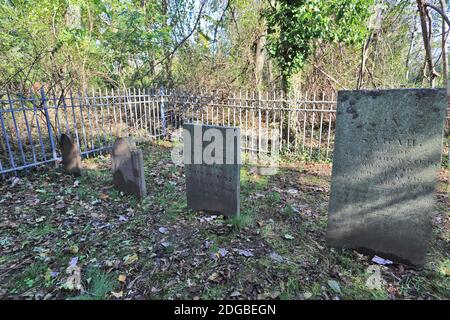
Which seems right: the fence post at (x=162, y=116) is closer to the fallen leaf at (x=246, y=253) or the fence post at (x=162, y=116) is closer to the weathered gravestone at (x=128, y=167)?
the weathered gravestone at (x=128, y=167)

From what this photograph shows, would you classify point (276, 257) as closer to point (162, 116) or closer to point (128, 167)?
point (128, 167)

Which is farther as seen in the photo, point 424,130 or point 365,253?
point 365,253

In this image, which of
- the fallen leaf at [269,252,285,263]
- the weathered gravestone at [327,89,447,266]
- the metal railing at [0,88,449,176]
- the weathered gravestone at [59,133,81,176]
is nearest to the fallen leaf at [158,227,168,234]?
Answer: the fallen leaf at [269,252,285,263]

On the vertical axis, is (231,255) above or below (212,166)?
below

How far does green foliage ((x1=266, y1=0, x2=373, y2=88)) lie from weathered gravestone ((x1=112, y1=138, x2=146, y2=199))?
15.4ft

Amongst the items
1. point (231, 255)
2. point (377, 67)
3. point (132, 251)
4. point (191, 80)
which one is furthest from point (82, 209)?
point (377, 67)

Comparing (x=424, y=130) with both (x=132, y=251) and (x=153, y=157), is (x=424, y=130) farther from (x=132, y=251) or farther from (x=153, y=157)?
(x=153, y=157)

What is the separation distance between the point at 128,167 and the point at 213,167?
62.5 inches

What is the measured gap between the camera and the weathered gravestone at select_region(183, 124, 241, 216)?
348 cm

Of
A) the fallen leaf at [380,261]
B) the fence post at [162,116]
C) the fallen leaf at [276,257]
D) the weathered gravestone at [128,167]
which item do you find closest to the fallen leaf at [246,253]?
the fallen leaf at [276,257]

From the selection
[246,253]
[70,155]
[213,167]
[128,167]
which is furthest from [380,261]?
[70,155]

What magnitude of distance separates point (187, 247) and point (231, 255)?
547 millimetres

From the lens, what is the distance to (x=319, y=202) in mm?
4352
